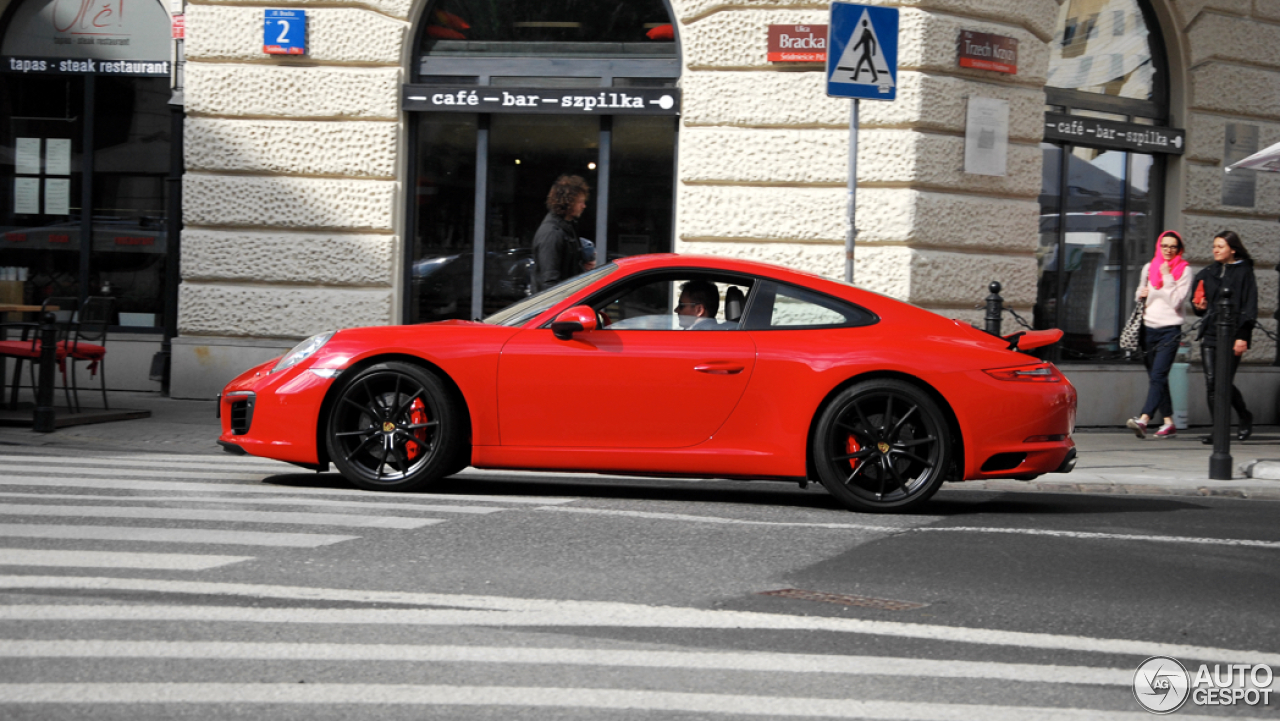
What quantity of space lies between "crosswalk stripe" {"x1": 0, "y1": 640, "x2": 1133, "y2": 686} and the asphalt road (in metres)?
0.01

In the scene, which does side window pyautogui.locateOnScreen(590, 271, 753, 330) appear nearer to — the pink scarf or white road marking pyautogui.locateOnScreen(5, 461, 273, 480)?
white road marking pyautogui.locateOnScreen(5, 461, 273, 480)

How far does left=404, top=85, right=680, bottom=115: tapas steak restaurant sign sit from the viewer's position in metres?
12.6

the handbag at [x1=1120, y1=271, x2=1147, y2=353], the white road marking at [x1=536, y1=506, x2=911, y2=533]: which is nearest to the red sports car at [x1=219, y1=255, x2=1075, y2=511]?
the white road marking at [x1=536, y1=506, x2=911, y2=533]

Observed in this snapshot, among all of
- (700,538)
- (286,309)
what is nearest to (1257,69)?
(286,309)

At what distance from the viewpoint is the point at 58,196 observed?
14.1 metres

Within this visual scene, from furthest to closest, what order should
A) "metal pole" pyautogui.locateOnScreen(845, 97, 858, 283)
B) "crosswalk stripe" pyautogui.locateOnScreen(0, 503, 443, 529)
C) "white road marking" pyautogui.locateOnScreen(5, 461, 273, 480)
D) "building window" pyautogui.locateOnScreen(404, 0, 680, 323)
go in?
"building window" pyautogui.locateOnScreen(404, 0, 680, 323)
"metal pole" pyautogui.locateOnScreen(845, 97, 858, 283)
"white road marking" pyautogui.locateOnScreen(5, 461, 273, 480)
"crosswalk stripe" pyautogui.locateOnScreen(0, 503, 443, 529)

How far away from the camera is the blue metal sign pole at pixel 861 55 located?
352 inches

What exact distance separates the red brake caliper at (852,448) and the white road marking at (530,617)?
99.2 inches

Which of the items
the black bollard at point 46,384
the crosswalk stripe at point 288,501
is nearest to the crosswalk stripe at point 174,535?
the crosswalk stripe at point 288,501

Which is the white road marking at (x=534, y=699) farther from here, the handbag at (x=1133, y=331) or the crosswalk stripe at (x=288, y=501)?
the handbag at (x=1133, y=331)

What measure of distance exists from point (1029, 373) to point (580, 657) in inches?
151

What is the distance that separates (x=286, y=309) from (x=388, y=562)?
8.09 metres

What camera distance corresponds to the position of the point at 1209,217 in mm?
14516

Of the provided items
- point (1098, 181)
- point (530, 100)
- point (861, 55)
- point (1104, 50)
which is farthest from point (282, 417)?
point (1104, 50)
